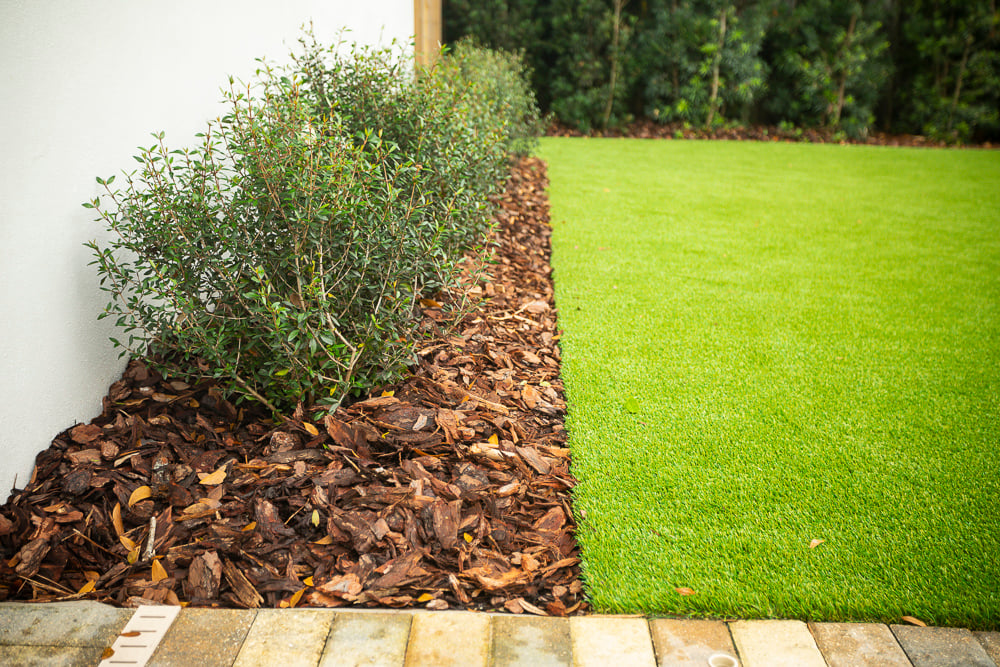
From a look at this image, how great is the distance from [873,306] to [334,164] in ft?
12.4

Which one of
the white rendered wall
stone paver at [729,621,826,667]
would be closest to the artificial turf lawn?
stone paver at [729,621,826,667]

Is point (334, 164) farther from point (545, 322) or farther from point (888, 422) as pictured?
point (888, 422)

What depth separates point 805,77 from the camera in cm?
1170

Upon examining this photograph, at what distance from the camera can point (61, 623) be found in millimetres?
1870

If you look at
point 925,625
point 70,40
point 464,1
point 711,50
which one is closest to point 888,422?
point 925,625

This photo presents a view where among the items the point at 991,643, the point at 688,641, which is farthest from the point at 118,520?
the point at 991,643

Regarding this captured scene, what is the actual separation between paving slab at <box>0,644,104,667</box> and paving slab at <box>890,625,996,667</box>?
2.23 m

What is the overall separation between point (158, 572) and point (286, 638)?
524 mm

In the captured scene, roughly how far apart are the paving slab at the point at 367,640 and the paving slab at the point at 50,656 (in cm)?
61

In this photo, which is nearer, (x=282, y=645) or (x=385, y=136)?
(x=282, y=645)

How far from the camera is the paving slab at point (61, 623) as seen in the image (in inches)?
71.6

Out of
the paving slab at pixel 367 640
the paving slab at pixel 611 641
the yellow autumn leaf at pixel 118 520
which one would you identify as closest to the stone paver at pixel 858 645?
the paving slab at pixel 611 641

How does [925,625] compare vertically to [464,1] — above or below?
below

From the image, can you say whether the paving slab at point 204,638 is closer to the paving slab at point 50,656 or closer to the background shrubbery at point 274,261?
the paving slab at point 50,656
